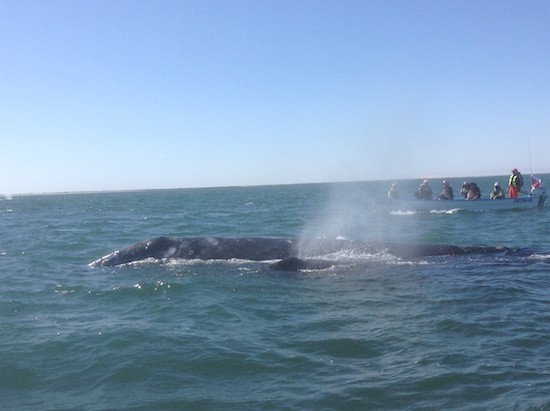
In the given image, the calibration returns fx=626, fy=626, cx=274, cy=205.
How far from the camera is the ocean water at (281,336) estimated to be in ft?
23.5

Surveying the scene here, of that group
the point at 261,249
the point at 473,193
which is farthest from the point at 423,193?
the point at 261,249

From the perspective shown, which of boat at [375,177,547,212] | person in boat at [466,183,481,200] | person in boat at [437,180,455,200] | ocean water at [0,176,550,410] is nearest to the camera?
ocean water at [0,176,550,410]

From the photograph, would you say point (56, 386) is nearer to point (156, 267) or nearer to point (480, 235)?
point (156, 267)

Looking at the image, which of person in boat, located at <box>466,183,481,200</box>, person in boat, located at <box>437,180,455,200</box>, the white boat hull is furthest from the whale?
person in boat, located at <box>437,180,455,200</box>

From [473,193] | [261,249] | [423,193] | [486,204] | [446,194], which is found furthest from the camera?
[423,193]

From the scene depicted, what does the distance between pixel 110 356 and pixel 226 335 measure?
1.82 m

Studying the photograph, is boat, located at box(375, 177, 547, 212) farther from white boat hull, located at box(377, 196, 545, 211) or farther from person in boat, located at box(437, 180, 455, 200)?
person in boat, located at box(437, 180, 455, 200)

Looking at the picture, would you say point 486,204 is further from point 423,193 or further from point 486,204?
point 423,193

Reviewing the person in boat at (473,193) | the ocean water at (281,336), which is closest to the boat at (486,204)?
the person in boat at (473,193)

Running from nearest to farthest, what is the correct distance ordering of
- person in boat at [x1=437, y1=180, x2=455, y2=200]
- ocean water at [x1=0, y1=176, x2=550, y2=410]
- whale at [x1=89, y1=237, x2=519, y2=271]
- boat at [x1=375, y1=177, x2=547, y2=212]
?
1. ocean water at [x1=0, y1=176, x2=550, y2=410]
2. whale at [x1=89, y1=237, x2=519, y2=271]
3. boat at [x1=375, y1=177, x2=547, y2=212]
4. person in boat at [x1=437, y1=180, x2=455, y2=200]

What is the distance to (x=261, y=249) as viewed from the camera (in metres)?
17.5

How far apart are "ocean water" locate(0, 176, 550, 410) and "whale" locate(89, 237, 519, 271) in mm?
611

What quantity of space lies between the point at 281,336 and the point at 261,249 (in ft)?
26.6

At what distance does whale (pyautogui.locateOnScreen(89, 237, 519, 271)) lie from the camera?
1720 cm
